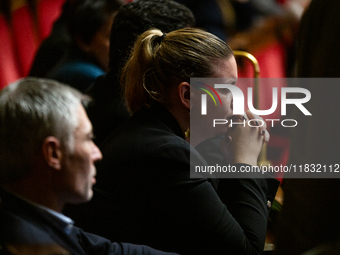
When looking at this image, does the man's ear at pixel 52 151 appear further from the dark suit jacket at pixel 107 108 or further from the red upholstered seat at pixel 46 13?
the red upholstered seat at pixel 46 13

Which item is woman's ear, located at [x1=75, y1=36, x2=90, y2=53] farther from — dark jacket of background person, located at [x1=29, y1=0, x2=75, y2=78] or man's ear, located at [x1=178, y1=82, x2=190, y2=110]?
man's ear, located at [x1=178, y1=82, x2=190, y2=110]

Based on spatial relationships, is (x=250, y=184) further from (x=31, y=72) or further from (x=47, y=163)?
(x=31, y=72)

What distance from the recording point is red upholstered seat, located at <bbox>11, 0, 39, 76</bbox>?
3684 mm

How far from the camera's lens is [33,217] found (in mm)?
835

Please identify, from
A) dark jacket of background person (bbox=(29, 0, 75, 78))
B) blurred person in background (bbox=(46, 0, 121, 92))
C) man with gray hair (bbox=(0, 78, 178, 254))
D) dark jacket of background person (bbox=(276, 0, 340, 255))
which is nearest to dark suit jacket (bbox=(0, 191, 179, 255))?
man with gray hair (bbox=(0, 78, 178, 254))

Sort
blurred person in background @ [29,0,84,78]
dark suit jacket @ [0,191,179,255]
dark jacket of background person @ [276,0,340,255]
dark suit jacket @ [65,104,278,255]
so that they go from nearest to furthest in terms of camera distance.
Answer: dark jacket of background person @ [276,0,340,255] → dark suit jacket @ [0,191,179,255] → dark suit jacket @ [65,104,278,255] → blurred person in background @ [29,0,84,78]

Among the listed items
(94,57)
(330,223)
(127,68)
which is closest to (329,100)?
(330,223)

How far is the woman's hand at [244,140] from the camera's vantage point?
1.25m

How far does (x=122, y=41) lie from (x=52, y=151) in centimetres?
81

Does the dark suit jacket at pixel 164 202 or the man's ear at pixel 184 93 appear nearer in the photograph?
the dark suit jacket at pixel 164 202

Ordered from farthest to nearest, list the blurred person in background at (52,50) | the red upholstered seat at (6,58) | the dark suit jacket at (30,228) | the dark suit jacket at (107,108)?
the red upholstered seat at (6,58) → the blurred person in background at (52,50) → the dark suit jacket at (107,108) → the dark suit jacket at (30,228)

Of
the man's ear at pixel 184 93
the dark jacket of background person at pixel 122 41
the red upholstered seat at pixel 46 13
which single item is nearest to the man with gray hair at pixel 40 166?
the man's ear at pixel 184 93

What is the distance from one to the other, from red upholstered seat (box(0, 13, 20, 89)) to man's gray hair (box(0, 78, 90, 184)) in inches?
117

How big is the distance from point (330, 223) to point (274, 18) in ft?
10.5
